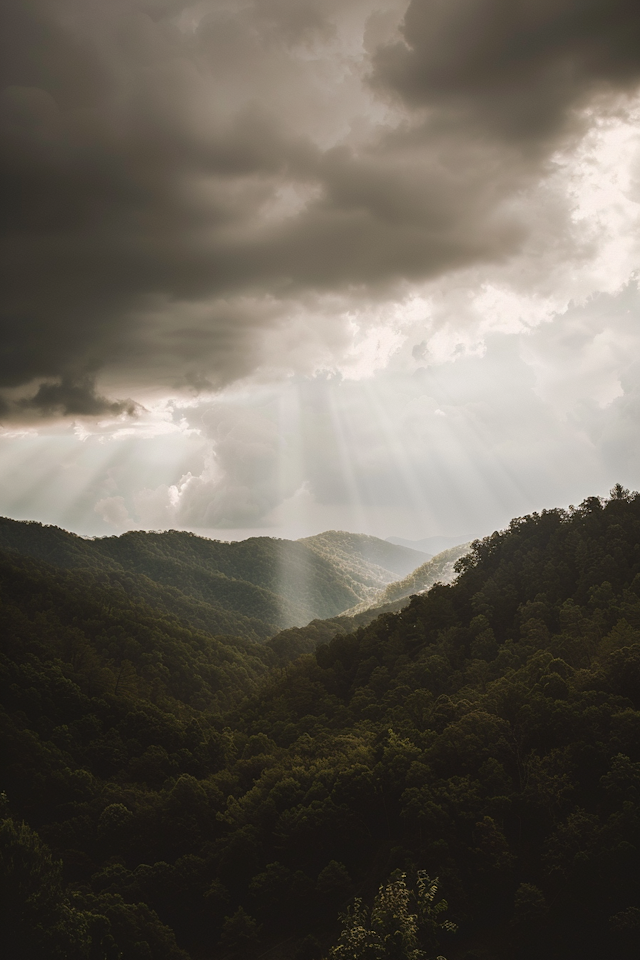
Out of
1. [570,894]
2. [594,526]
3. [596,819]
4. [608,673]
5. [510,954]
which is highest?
[594,526]

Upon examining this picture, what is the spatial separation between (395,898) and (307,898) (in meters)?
17.9

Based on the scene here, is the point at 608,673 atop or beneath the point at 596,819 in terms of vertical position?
atop

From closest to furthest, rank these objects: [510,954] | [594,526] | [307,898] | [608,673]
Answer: [510,954], [307,898], [608,673], [594,526]

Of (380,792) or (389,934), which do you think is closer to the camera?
(389,934)

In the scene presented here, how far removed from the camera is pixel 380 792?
1873 inches

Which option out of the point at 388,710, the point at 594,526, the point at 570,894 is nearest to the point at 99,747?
the point at 388,710

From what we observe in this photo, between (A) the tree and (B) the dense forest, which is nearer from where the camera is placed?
(A) the tree

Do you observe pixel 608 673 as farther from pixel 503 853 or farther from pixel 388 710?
pixel 388 710

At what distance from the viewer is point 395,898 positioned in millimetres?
27891

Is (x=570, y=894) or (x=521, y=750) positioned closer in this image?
(x=570, y=894)

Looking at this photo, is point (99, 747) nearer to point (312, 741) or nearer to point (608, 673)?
point (312, 741)

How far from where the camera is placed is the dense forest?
3491 cm

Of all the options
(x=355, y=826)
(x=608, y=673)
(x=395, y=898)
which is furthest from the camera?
(x=608, y=673)

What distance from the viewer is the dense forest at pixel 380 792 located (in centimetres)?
3491
